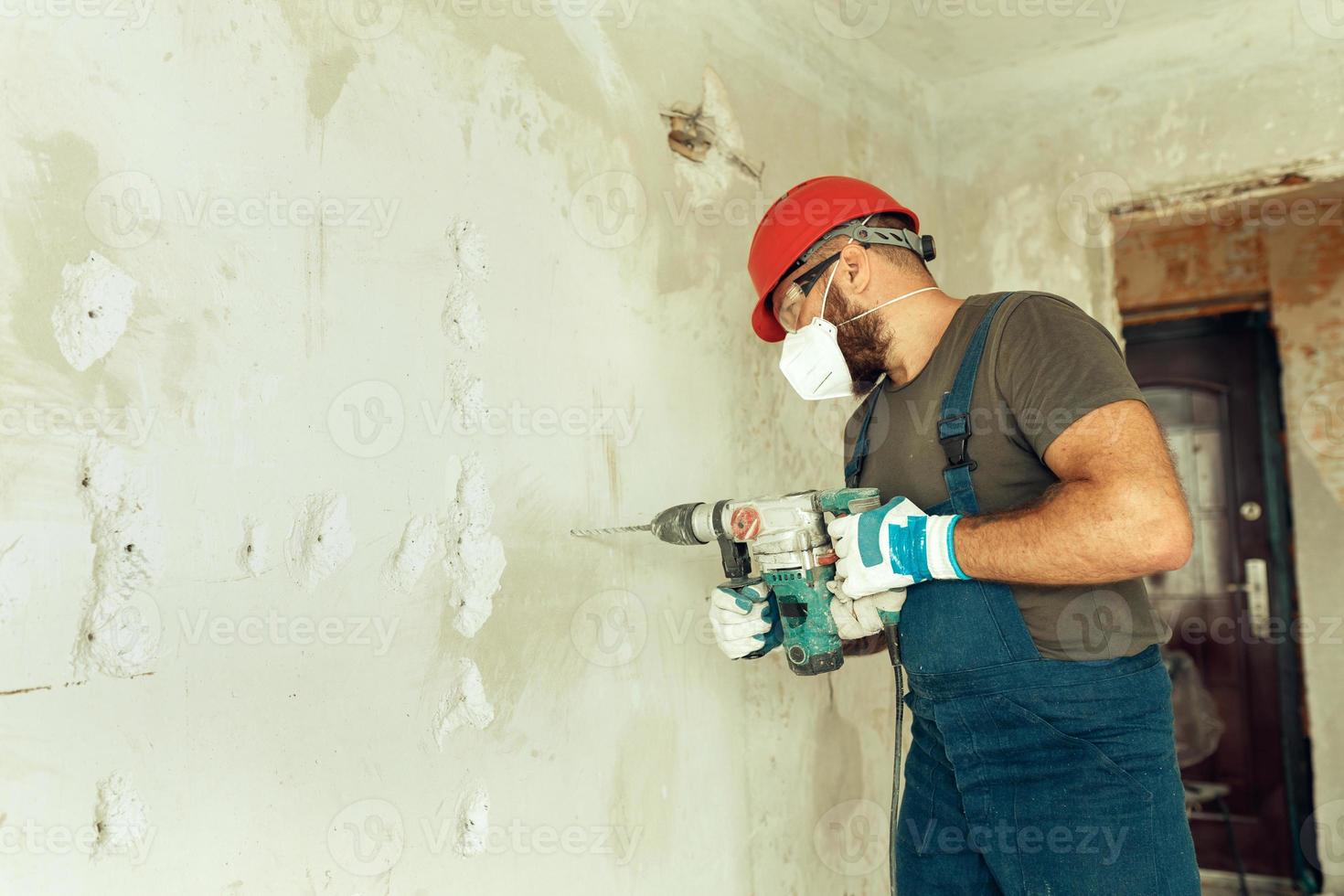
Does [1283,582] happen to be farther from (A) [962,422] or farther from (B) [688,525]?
(B) [688,525]

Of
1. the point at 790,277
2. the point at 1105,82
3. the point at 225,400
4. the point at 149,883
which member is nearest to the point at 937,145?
the point at 1105,82

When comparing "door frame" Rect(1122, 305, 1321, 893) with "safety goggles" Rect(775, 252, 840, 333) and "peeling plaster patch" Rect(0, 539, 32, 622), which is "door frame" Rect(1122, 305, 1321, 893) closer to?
"safety goggles" Rect(775, 252, 840, 333)

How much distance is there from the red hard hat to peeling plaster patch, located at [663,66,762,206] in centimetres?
44

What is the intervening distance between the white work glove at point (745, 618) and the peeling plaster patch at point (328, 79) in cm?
100

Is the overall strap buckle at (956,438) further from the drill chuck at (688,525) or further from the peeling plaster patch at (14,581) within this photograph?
the peeling plaster patch at (14,581)

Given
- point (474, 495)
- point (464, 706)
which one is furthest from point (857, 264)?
point (464, 706)

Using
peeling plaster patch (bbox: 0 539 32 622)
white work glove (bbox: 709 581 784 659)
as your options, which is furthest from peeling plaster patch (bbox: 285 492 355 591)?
white work glove (bbox: 709 581 784 659)

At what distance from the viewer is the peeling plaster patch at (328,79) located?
139 centimetres

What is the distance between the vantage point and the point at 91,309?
1.13 meters

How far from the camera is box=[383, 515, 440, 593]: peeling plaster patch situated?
56.9 inches

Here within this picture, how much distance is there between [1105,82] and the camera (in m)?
2.99

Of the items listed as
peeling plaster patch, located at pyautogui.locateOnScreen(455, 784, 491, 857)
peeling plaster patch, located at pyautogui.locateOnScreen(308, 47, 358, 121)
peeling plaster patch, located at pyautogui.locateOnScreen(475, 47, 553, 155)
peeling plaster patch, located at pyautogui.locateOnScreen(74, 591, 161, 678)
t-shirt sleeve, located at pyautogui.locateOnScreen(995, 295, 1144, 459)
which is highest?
peeling plaster patch, located at pyautogui.locateOnScreen(475, 47, 553, 155)

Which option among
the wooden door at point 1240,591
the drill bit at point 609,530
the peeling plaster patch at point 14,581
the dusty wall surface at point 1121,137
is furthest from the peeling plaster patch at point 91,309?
the wooden door at point 1240,591

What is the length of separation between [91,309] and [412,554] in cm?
55
